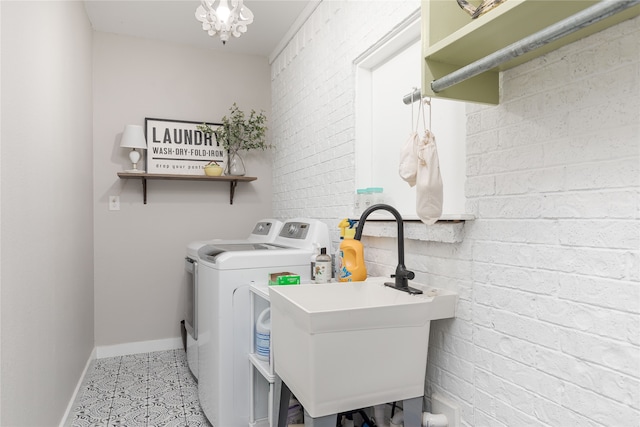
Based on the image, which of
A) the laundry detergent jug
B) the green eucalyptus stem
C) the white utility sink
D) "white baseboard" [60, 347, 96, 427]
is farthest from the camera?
the green eucalyptus stem

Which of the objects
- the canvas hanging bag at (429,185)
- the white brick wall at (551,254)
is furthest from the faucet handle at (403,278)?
the canvas hanging bag at (429,185)

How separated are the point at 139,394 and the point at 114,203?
1482 mm

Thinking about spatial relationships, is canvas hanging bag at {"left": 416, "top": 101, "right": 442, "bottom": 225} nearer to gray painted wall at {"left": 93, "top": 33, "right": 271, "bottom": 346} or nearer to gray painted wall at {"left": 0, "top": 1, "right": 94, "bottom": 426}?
gray painted wall at {"left": 0, "top": 1, "right": 94, "bottom": 426}

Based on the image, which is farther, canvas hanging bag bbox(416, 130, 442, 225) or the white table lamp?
the white table lamp

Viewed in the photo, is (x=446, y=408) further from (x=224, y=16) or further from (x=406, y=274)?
(x=224, y=16)

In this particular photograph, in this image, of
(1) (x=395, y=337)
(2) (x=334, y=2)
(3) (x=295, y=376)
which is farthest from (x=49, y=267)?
(2) (x=334, y=2)

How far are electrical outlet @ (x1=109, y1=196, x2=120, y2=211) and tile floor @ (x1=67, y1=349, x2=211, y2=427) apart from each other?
3.84 ft

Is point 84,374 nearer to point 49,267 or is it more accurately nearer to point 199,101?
point 49,267

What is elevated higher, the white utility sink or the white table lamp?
the white table lamp

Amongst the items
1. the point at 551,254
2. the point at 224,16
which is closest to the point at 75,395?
the point at 224,16

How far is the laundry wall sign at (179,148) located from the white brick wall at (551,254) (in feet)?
7.14

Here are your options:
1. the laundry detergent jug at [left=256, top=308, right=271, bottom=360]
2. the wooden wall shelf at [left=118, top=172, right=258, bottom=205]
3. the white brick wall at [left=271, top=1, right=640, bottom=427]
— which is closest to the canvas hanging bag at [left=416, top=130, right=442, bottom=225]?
the white brick wall at [left=271, top=1, right=640, bottom=427]

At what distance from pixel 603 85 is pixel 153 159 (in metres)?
3.08

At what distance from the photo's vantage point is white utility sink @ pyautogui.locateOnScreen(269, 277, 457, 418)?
1196 mm
